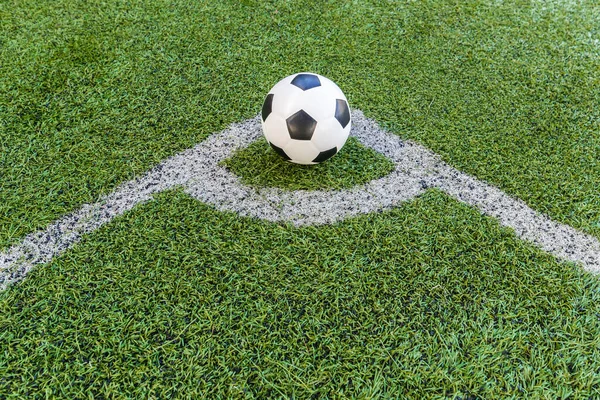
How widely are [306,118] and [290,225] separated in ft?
1.75

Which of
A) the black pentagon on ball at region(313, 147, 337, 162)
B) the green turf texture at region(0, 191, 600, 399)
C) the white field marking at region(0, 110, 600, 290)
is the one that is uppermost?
the black pentagon on ball at region(313, 147, 337, 162)

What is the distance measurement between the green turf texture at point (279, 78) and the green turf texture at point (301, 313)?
17.5 inches

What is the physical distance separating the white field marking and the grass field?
66 mm

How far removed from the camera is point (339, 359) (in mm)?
1712

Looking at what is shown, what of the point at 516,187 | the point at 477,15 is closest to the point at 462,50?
the point at 477,15

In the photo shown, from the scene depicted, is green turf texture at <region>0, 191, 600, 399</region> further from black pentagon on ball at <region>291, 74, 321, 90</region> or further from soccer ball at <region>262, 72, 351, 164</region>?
black pentagon on ball at <region>291, 74, 321, 90</region>

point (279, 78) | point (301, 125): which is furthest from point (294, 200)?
point (279, 78)

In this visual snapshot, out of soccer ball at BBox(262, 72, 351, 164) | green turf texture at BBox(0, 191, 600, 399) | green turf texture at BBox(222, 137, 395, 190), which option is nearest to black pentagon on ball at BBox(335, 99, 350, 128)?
soccer ball at BBox(262, 72, 351, 164)

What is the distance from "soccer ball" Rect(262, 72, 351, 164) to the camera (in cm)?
210

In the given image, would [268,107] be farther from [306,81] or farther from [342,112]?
[342,112]

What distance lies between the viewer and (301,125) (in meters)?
2.10

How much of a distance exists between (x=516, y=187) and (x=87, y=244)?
2.24m

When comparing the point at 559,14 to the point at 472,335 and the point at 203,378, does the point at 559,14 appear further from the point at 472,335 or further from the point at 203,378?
the point at 203,378

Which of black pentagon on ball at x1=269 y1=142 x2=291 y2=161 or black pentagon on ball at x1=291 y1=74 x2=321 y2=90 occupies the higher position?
black pentagon on ball at x1=291 y1=74 x2=321 y2=90
